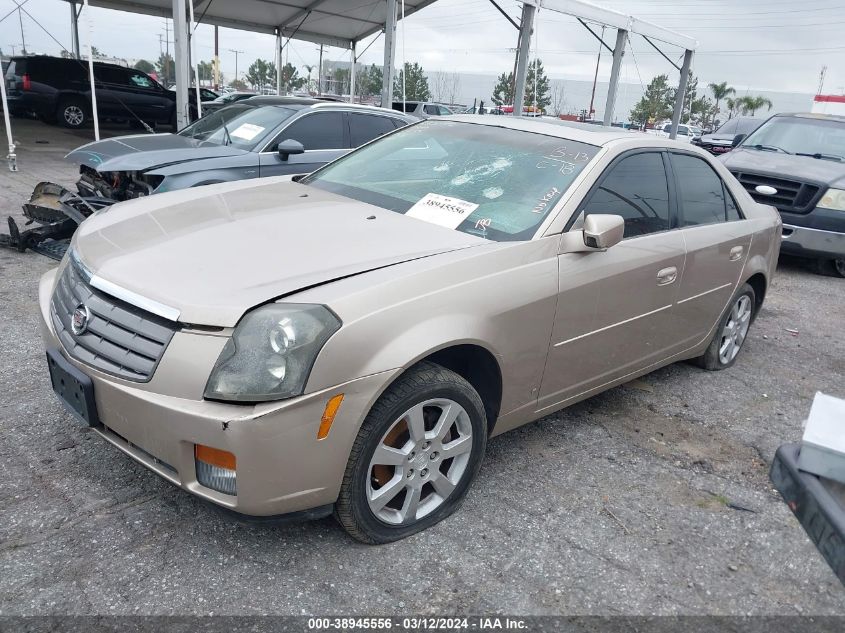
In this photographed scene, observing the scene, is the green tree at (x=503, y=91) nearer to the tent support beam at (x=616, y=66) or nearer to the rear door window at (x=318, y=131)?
the tent support beam at (x=616, y=66)

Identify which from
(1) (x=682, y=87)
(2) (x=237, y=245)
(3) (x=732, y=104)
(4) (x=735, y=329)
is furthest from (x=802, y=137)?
(3) (x=732, y=104)

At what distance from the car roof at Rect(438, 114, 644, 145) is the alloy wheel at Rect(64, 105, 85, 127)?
16519 mm

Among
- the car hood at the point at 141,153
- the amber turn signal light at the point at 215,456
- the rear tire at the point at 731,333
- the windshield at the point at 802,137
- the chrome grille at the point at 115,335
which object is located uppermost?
the windshield at the point at 802,137

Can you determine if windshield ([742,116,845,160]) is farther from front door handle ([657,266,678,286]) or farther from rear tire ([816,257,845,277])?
front door handle ([657,266,678,286])

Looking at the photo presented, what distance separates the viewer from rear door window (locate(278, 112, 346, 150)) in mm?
6973

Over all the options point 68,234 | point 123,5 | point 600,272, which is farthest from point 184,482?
point 123,5

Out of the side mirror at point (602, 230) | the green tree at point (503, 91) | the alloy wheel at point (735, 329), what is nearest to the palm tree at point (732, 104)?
the green tree at point (503, 91)

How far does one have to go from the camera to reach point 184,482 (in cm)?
217

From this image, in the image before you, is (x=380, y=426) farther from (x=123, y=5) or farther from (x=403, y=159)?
(x=123, y=5)

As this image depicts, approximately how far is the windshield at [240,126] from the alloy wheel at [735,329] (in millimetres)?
4716

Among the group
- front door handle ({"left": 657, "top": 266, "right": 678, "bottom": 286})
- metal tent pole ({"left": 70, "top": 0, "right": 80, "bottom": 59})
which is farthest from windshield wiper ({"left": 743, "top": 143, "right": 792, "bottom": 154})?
metal tent pole ({"left": 70, "top": 0, "right": 80, "bottom": 59})

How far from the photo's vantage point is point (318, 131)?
7.20m

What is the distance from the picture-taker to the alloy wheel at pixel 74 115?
55.9ft

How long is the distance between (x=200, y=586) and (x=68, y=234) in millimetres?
4387
